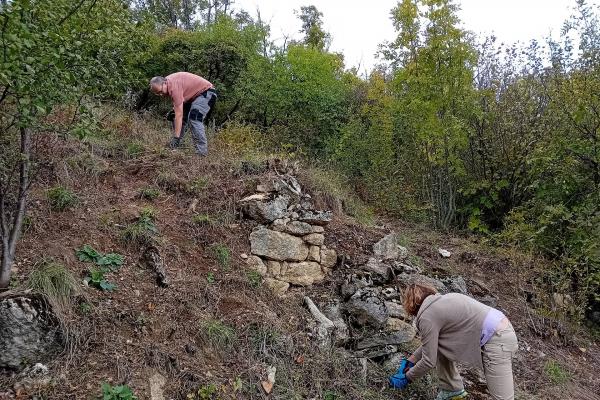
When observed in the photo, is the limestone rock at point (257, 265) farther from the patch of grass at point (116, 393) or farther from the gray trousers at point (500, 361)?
the gray trousers at point (500, 361)

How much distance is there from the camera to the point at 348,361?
3820 millimetres

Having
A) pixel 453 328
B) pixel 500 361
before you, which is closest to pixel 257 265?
pixel 453 328

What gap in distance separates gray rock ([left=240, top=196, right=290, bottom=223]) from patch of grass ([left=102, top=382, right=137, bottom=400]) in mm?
2226

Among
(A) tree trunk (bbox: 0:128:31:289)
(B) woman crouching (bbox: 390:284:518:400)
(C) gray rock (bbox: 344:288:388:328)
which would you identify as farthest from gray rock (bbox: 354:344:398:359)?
(A) tree trunk (bbox: 0:128:31:289)

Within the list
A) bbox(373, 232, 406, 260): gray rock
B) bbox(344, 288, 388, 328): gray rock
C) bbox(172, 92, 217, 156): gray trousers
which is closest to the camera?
bbox(344, 288, 388, 328): gray rock

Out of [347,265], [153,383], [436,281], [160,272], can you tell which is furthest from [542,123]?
[153,383]

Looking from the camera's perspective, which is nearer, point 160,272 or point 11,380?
point 11,380

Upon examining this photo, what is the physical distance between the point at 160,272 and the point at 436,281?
9.49ft

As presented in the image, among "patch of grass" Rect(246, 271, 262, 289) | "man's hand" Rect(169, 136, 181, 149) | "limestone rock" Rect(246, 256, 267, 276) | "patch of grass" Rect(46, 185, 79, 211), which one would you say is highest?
"man's hand" Rect(169, 136, 181, 149)

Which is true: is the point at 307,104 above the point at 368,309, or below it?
above

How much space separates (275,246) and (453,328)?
1890 millimetres

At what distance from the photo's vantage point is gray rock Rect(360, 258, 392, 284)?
15.3ft

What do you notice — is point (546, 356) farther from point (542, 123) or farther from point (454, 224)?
point (542, 123)

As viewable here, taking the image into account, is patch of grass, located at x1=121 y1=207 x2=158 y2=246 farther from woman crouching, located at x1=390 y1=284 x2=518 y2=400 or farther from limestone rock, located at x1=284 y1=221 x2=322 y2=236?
woman crouching, located at x1=390 y1=284 x2=518 y2=400
